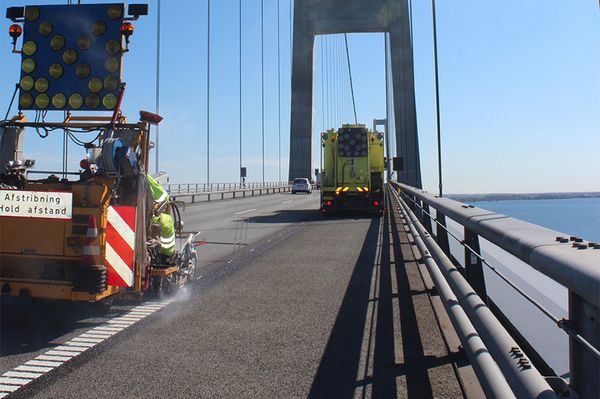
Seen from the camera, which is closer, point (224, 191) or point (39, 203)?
point (39, 203)

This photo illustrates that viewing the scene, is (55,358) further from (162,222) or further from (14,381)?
(162,222)

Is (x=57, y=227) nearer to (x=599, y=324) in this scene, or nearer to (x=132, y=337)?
(x=132, y=337)

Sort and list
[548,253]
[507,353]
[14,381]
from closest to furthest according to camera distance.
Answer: [548,253] < [507,353] < [14,381]

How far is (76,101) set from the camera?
580 cm

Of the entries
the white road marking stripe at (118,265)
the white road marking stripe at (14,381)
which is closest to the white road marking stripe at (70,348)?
the white road marking stripe at (14,381)

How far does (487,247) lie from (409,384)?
5.77 feet

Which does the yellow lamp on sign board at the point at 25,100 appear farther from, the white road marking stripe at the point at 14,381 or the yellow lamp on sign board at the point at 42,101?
the white road marking stripe at the point at 14,381

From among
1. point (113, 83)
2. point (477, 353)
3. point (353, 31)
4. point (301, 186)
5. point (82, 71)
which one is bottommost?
point (477, 353)

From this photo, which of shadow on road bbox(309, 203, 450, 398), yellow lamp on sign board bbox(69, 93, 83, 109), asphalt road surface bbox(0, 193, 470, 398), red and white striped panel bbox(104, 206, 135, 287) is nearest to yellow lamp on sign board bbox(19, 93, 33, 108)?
yellow lamp on sign board bbox(69, 93, 83, 109)

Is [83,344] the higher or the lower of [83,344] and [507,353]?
the lower

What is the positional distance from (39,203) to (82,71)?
161 centimetres

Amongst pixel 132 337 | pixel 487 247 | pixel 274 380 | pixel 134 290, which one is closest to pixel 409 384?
pixel 274 380

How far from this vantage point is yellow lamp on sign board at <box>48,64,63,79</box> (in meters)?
5.82

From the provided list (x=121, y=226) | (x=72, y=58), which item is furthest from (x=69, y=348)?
(x=72, y=58)
